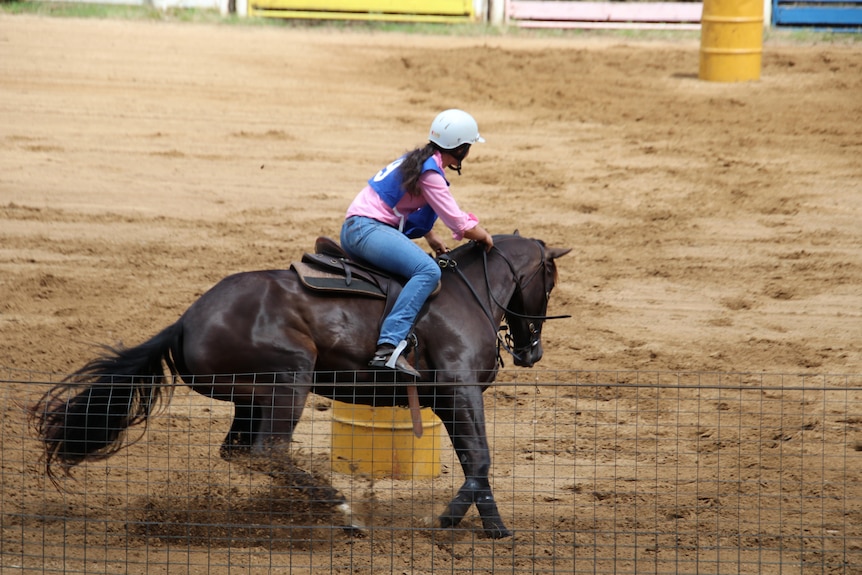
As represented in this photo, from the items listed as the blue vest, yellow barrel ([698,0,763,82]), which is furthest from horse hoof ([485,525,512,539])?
yellow barrel ([698,0,763,82])

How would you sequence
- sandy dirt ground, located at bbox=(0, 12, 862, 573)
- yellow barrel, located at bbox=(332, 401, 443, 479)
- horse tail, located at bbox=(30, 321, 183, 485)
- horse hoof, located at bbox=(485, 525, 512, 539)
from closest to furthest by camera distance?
horse tail, located at bbox=(30, 321, 183, 485) → horse hoof, located at bbox=(485, 525, 512, 539) → sandy dirt ground, located at bbox=(0, 12, 862, 573) → yellow barrel, located at bbox=(332, 401, 443, 479)

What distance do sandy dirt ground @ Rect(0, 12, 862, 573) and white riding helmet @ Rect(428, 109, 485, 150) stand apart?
5.42ft

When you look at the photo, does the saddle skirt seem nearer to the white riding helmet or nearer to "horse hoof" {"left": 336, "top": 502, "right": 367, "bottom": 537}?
the white riding helmet

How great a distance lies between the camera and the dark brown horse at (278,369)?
632 cm

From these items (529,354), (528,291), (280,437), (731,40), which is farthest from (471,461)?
(731,40)

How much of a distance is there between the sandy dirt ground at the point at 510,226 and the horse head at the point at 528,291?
0.35 meters

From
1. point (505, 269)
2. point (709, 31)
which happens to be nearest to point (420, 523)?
point (505, 269)

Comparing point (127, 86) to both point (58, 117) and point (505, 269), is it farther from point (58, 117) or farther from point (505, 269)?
point (505, 269)

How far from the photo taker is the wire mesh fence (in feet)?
19.9

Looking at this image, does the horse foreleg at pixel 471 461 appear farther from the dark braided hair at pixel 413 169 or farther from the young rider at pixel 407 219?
the dark braided hair at pixel 413 169

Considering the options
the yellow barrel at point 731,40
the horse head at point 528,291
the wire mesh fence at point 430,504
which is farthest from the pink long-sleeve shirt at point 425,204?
the yellow barrel at point 731,40

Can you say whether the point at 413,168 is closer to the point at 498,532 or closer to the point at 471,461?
the point at 471,461

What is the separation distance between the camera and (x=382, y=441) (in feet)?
23.8

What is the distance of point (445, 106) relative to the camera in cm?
1633
